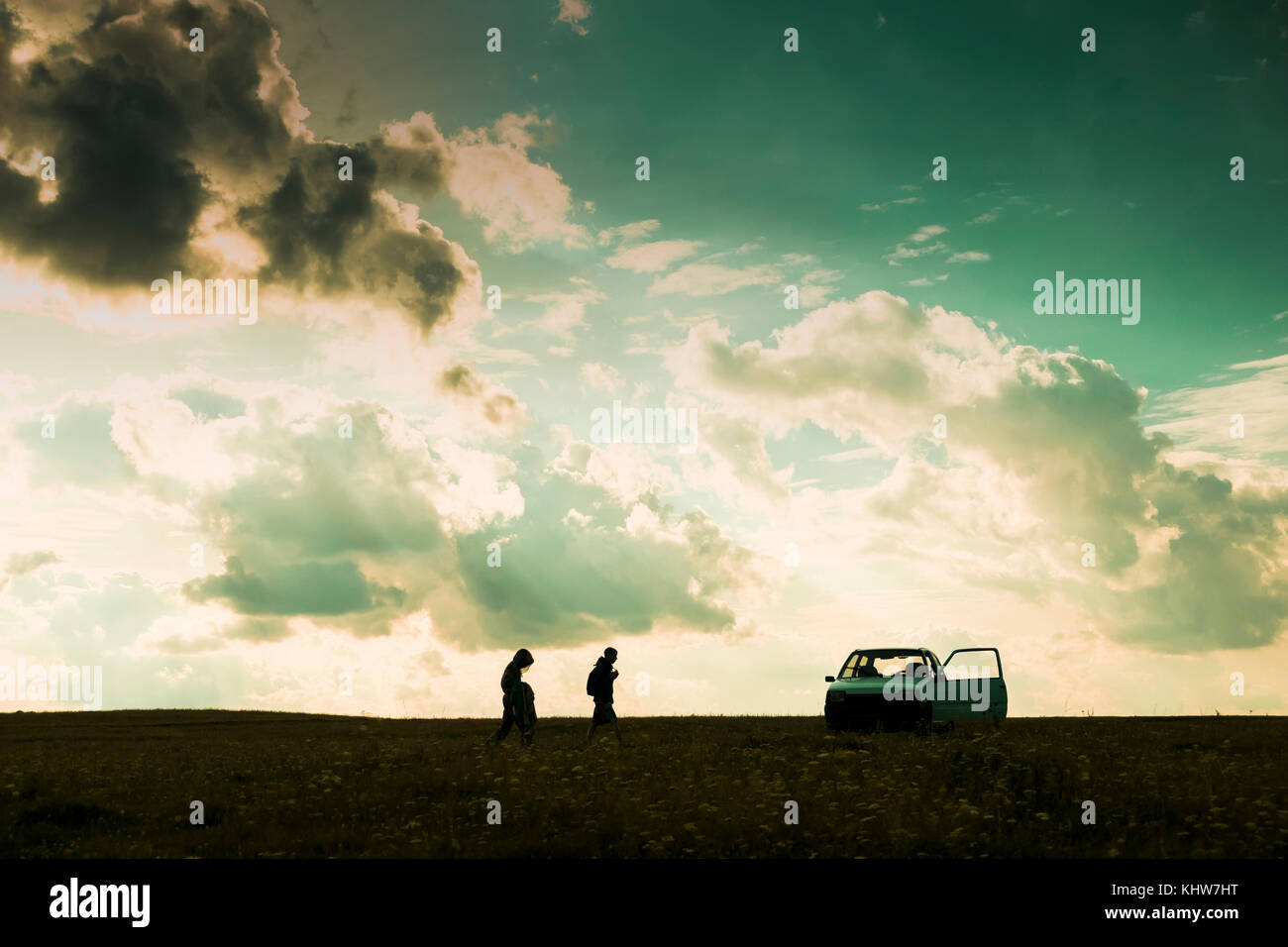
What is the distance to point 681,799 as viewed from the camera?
15.2 m

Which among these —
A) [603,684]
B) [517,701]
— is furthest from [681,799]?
[603,684]

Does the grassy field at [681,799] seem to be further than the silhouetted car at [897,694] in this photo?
No

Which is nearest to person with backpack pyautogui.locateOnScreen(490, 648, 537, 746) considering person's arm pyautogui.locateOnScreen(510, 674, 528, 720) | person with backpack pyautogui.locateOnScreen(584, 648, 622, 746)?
person's arm pyautogui.locateOnScreen(510, 674, 528, 720)

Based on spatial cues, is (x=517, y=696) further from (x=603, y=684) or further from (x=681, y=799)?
(x=681, y=799)

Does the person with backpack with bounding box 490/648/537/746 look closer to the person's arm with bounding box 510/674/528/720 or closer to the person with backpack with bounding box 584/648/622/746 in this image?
the person's arm with bounding box 510/674/528/720

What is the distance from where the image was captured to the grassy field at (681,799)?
42.7ft

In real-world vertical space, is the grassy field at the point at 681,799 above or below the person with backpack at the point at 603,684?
below

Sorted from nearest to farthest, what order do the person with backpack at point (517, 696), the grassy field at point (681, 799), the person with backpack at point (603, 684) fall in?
1. the grassy field at point (681, 799)
2. the person with backpack at point (517, 696)
3. the person with backpack at point (603, 684)

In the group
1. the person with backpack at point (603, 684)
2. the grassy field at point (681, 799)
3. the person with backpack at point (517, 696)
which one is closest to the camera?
the grassy field at point (681, 799)

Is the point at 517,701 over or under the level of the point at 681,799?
over

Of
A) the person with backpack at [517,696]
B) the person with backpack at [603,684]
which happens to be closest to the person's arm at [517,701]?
the person with backpack at [517,696]

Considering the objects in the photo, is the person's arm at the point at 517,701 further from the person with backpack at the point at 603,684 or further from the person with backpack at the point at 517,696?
the person with backpack at the point at 603,684

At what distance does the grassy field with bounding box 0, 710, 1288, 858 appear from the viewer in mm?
13023

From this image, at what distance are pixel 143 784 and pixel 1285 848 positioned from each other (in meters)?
18.3
